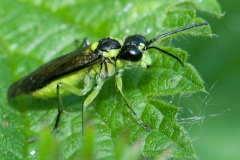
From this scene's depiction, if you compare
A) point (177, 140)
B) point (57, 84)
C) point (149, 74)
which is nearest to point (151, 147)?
point (177, 140)

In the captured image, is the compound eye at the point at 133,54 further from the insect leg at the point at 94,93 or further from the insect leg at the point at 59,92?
the insect leg at the point at 59,92

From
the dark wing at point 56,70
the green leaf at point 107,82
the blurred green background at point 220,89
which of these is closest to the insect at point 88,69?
the dark wing at point 56,70

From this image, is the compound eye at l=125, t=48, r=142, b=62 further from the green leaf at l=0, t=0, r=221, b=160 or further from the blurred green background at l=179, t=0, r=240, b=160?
the blurred green background at l=179, t=0, r=240, b=160

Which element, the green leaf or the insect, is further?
the insect

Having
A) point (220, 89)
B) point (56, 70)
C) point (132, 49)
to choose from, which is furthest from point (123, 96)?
point (220, 89)

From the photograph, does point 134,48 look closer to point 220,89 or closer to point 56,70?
point 56,70

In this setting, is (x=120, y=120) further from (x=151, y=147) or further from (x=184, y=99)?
(x=184, y=99)

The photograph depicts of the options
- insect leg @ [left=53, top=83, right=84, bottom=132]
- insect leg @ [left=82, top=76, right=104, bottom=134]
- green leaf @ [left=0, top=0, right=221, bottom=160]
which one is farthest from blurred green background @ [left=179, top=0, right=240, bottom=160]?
insect leg @ [left=53, top=83, right=84, bottom=132]
